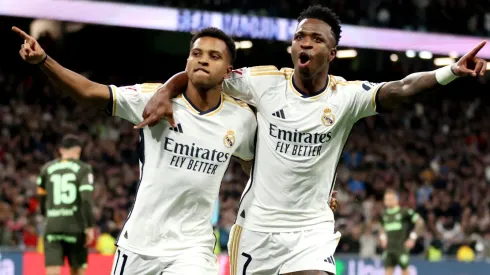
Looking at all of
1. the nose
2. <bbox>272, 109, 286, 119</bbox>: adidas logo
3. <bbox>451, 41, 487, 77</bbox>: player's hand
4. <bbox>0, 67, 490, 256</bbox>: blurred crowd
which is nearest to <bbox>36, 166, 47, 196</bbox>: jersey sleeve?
<bbox>0, 67, 490, 256</bbox>: blurred crowd

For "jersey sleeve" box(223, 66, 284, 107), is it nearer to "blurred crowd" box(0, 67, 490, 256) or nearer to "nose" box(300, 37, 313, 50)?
"nose" box(300, 37, 313, 50)

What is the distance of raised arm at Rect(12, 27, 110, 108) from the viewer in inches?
174

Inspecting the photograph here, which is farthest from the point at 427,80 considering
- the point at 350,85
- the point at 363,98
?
the point at 350,85

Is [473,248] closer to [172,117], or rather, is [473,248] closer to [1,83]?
[1,83]

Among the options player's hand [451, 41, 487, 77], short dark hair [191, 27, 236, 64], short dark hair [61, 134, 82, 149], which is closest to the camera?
player's hand [451, 41, 487, 77]

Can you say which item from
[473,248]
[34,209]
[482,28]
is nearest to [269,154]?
[34,209]

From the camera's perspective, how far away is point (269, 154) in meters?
5.13

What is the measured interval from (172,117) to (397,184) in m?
16.6

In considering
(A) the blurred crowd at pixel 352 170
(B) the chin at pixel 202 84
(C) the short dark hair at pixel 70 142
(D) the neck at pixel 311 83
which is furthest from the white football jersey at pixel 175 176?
(A) the blurred crowd at pixel 352 170

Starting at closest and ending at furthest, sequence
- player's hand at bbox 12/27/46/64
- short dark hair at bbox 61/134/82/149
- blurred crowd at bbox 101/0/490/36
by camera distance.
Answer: player's hand at bbox 12/27/46/64
short dark hair at bbox 61/134/82/149
blurred crowd at bbox 101/0/490/36

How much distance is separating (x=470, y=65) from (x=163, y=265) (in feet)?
6.74

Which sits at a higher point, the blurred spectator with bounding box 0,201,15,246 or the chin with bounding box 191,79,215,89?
the chin with bounding box 191,79,215,89

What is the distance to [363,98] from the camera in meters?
5.17

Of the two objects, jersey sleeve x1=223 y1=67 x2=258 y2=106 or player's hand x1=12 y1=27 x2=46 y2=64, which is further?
jersey sleeve x1=223 y1=67 x2=258 y2=106
